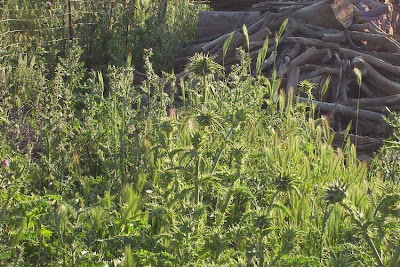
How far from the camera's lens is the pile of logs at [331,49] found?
204 inches

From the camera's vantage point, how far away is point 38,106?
418 cm

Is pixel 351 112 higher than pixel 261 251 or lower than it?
lower

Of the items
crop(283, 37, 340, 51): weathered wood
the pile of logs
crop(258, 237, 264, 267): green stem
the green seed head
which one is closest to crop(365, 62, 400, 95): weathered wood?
the pile of logs

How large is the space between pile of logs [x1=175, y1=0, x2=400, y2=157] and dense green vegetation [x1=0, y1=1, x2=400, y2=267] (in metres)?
1.21

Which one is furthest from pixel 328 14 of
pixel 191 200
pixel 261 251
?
pixel 261 251

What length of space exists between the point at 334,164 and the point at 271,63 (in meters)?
2.65

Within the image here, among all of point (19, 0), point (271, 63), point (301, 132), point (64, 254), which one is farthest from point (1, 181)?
point (19, 0)

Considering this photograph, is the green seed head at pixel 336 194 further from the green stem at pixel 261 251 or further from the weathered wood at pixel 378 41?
the weathered wood at pixel 378 41

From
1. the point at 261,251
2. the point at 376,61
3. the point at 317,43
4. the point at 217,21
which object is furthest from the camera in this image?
the point at 217,21

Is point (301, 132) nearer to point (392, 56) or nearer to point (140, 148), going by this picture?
point (140, 148)

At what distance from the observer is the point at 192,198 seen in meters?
3.00

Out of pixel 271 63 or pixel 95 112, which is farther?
pixel 271 63

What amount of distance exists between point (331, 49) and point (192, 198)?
3265 millimetres

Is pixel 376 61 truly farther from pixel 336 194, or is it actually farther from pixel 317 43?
pixel 336 194
